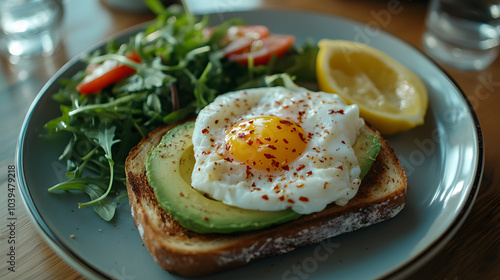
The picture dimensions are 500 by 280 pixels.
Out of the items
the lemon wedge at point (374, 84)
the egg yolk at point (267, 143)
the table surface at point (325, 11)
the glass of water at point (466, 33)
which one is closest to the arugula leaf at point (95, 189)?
the table surface at point (325, 11)

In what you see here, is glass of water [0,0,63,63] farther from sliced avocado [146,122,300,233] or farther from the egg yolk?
the egg yolk

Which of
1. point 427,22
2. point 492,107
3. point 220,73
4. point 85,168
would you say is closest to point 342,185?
point 220,73

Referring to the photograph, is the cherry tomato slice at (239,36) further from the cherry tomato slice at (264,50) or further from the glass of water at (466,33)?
the glass of water at (466,33)

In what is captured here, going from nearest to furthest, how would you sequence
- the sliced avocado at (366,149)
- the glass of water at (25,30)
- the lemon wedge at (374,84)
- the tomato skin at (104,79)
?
the sliced avocado at (366,149), the lemon wedge at (374,84), the tomato skin at (104,79), the glass of water at (25,30)

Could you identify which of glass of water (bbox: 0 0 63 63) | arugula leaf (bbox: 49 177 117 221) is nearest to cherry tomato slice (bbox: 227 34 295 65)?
arugula leaf (bbox: 49 177 117 221)

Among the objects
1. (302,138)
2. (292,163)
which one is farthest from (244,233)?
(302,138)

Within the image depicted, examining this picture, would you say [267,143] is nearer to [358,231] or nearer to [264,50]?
[358,231]

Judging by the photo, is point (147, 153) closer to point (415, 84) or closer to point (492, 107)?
point (415, 84)
